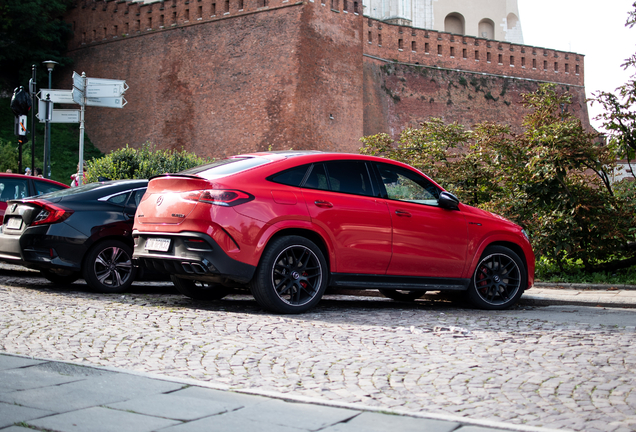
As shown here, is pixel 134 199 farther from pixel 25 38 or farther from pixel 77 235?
pixel 25 38

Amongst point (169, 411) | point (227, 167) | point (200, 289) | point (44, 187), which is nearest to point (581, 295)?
point (200, 289)

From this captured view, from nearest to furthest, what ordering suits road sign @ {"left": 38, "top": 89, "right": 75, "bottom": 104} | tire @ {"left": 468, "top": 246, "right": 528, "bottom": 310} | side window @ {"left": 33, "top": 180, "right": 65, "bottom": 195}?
tire @ {"left": 468, "top": 246, "right": 528, "bottom": 310} → side window @ {"left": 33, "top": 180, "right": 65, "bottom": 195} → road sign @ {"left": 38, "top": 89, "right": 75, "bottom": 104}

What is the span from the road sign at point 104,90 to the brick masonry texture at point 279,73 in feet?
58.8

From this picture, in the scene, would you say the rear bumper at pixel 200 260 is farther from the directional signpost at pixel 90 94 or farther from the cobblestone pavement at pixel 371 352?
the directional signpost at pixel 90 94

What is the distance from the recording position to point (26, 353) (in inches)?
179

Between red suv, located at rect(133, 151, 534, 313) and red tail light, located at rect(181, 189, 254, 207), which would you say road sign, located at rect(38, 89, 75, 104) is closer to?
red suv, located at rect(133, 151, 534, 313)

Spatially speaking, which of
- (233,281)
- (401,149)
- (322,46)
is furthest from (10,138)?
(233,281)

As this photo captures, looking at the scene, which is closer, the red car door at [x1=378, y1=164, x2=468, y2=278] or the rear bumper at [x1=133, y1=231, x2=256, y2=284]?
the rear bumper at [x1=133, y1=231, x2=256, y2=284]

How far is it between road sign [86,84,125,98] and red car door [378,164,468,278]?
10.1 metres

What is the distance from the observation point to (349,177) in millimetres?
7031

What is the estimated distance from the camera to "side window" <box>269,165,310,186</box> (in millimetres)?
6532

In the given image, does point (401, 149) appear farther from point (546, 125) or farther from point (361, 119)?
point (361, 119)

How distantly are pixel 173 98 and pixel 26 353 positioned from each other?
35.3 meters

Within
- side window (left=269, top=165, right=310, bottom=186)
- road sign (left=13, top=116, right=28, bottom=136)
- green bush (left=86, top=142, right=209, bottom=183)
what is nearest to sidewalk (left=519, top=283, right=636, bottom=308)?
side window (left=269, top=165, right=310, bottom=186)
